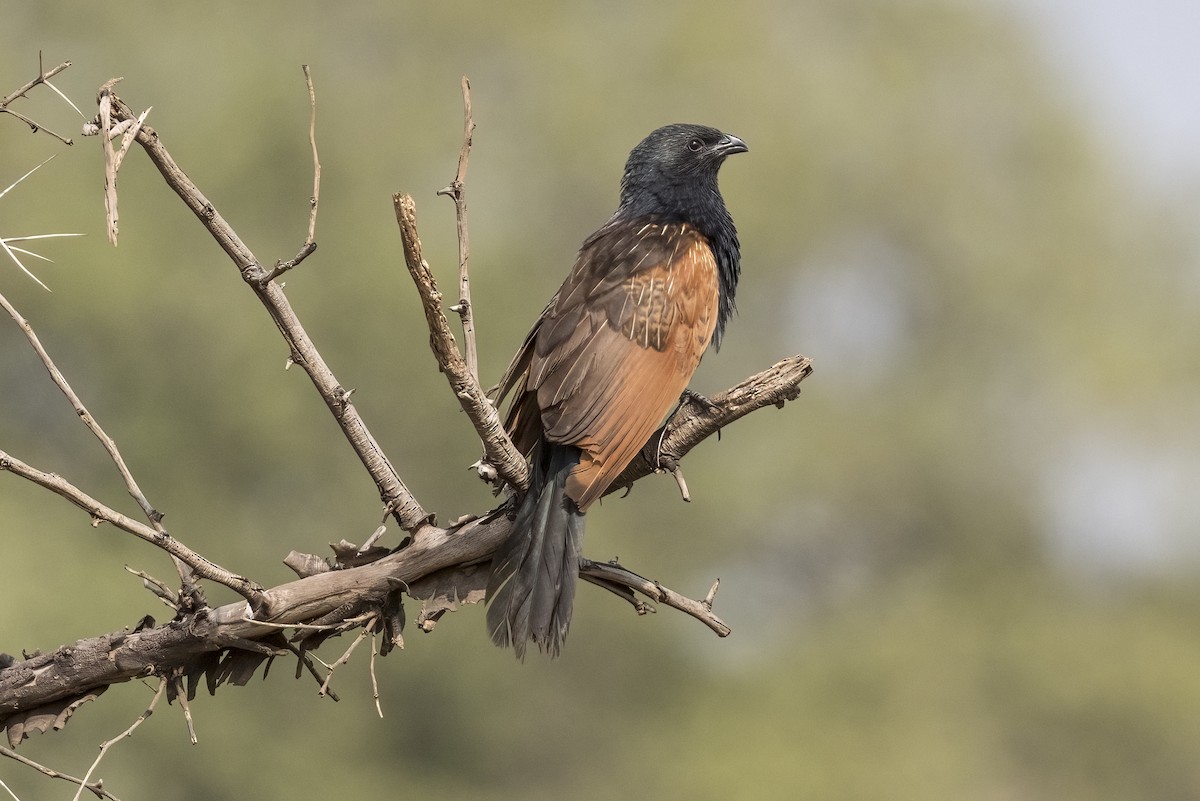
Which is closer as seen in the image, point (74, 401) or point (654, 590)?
point (74, 401)

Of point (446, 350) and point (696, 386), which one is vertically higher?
point (696, 386)

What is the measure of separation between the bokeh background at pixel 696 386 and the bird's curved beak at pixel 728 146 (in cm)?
818

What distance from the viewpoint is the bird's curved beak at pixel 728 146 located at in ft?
14.6

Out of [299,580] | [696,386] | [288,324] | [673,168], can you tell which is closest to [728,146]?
[673,168]

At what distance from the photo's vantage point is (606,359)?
327 cm

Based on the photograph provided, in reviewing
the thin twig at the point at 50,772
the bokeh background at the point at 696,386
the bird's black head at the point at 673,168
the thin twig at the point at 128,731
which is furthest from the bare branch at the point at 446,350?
the bokeh background at the point at 696,386

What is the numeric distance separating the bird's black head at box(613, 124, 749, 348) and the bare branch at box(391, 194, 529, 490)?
167cm

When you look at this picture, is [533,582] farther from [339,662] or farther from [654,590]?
[339,662]

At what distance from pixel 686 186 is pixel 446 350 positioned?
7.64 ft

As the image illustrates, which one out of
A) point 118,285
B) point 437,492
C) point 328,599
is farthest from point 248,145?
point 328,599

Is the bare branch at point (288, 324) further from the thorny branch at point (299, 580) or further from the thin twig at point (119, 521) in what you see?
the thin twig at point (119, 521)

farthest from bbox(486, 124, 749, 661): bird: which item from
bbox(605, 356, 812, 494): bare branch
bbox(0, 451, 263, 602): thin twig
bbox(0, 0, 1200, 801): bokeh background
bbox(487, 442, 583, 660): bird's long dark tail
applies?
bbox(0, 0, 1200, 801): bokeh background

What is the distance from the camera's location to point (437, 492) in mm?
14492

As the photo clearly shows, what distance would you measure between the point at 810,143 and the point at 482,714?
906 cm
